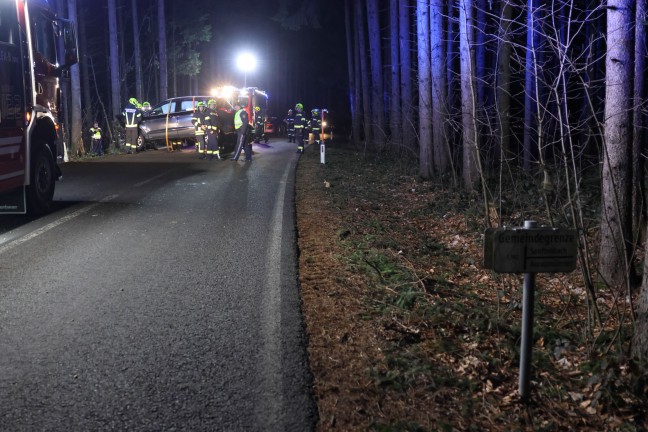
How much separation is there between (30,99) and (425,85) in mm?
9613

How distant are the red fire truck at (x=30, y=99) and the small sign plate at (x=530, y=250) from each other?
766cm

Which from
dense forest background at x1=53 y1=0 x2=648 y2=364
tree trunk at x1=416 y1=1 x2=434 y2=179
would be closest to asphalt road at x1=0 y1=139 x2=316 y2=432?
dense forest background at x1=53 y1=0 x2=648 y2=364

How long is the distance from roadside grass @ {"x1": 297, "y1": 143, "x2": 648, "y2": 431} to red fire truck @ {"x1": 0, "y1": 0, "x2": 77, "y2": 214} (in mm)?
4526

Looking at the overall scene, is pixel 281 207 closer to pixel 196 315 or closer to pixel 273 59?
pixel 196 315

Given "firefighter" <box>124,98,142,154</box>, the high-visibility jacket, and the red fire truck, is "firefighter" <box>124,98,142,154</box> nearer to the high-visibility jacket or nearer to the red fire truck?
the high-visibility jacket

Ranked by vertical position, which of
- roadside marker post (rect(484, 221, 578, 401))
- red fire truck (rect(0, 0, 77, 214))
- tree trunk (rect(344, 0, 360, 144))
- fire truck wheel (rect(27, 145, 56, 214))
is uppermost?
tree trunk (rect(344, 0, 360, 144))

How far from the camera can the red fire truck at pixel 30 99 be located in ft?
28.4

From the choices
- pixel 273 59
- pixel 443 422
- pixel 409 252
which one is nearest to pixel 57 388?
pixel 443 422

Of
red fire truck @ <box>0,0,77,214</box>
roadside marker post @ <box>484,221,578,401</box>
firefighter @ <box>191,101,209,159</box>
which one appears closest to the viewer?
roadside marker post @ <box>484,221,578,401</box>

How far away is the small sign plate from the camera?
3445 mm

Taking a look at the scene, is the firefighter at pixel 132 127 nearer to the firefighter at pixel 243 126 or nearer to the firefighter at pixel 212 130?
the firefighter at pixel 212 130

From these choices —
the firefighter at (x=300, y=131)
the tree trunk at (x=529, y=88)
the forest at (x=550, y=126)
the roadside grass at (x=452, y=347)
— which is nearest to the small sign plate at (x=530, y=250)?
the forest at (x=550, y=126)

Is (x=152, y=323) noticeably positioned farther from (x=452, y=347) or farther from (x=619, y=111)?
(x=619, y=111)

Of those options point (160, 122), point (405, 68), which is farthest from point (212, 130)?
point (405, 68)
